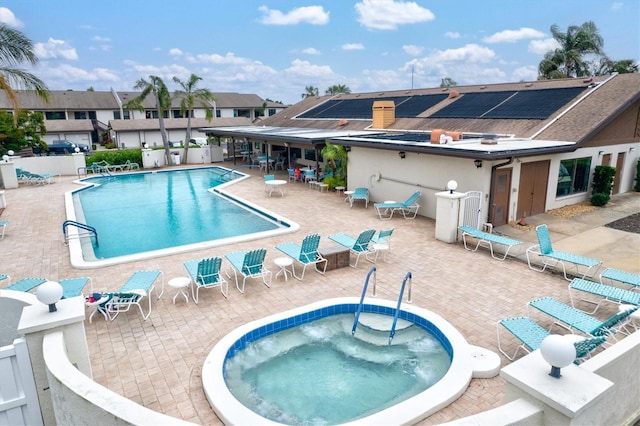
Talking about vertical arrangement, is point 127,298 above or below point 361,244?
below

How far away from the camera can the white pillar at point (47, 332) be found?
4.82 meters

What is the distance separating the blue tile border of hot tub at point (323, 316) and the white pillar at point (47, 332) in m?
2.19

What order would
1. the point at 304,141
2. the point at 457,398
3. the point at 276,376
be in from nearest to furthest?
1. the point at 457,398
2. the point at 276,376
3. the point at 304,141

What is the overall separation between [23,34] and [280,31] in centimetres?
3383

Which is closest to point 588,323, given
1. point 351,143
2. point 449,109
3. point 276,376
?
point 276,376

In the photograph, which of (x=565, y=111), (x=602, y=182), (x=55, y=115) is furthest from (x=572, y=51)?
(x=55, y=115)

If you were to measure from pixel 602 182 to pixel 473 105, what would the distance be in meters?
7.51

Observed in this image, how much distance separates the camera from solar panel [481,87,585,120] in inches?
695

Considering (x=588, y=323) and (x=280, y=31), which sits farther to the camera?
(x=280, y=31)

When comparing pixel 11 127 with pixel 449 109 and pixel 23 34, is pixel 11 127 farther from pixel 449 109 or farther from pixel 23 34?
pixel 449 109

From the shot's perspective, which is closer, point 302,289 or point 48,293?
point 48,293

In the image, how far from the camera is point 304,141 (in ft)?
67.7

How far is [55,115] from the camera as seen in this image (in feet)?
173

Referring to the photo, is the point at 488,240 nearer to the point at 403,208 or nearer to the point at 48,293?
the point at 403,208
